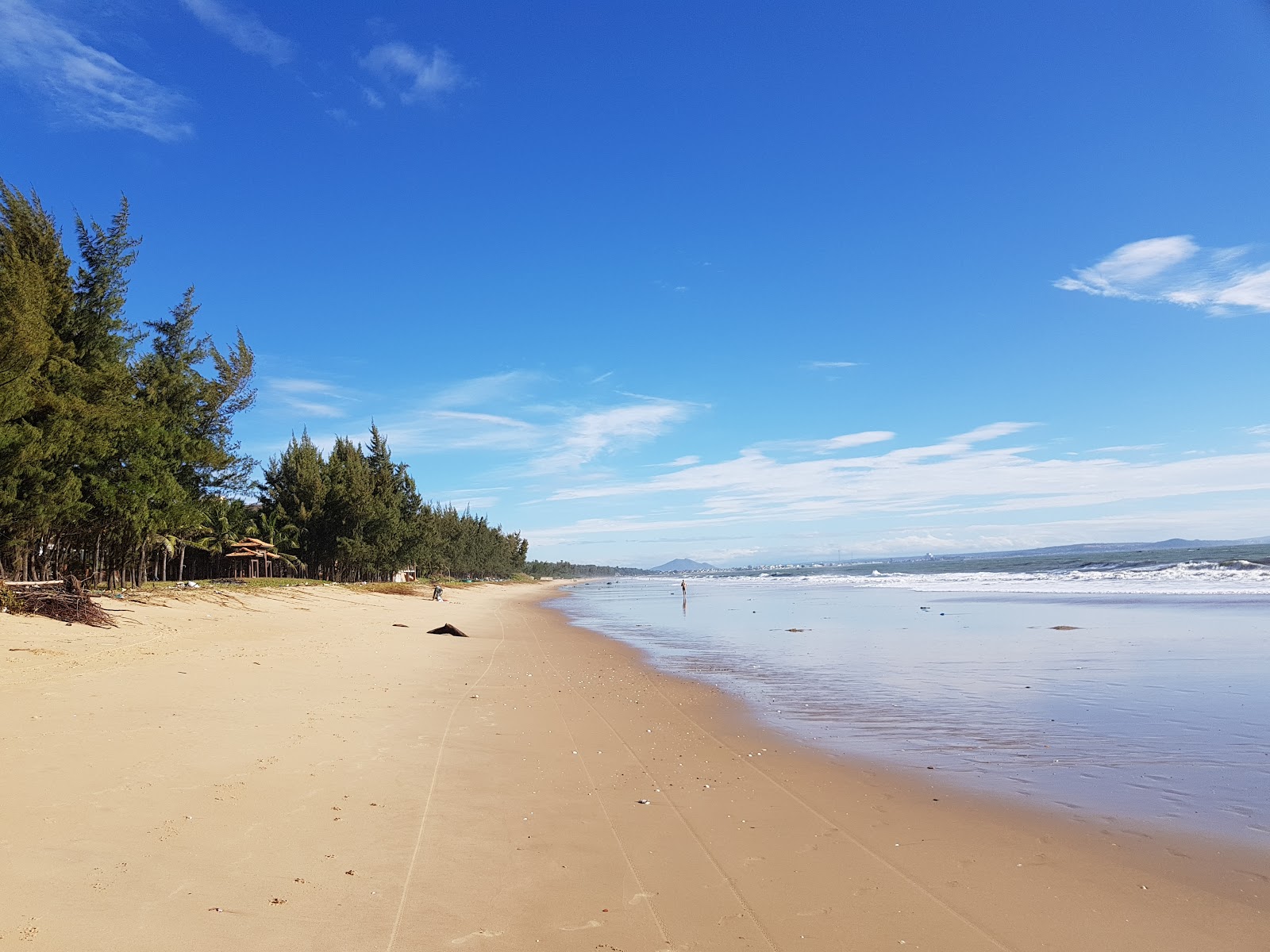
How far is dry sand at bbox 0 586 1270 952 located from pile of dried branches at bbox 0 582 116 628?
16.4ft

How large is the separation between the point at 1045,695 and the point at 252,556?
47.3 meters

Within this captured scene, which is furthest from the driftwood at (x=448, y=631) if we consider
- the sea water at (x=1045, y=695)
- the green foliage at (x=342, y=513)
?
the green foliage at (x=342, y=513)

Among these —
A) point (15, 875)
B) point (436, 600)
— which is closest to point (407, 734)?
point (15, 875)

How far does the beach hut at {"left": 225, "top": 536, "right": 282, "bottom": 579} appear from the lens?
147ft

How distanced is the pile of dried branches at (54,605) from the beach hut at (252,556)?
92.7ft

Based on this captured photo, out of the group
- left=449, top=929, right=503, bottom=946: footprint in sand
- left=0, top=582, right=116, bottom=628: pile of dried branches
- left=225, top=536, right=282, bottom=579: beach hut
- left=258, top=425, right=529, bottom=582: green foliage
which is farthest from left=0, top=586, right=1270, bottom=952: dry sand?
left=258, top=425, right=529, bottom=582: green foliage

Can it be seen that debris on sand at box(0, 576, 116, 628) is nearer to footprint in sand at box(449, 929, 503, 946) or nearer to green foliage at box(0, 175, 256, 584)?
green foliage at box(0, 175, 256, 584)

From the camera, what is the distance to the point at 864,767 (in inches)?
311

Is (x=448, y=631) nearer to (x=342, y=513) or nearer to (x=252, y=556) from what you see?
(x=252, y=556)

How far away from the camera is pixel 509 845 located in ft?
17.7

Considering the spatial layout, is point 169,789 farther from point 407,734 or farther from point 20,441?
point 20,441

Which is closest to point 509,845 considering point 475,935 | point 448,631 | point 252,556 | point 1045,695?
point 475,935

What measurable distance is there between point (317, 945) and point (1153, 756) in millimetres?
8548

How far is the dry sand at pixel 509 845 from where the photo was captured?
13.3 ft
